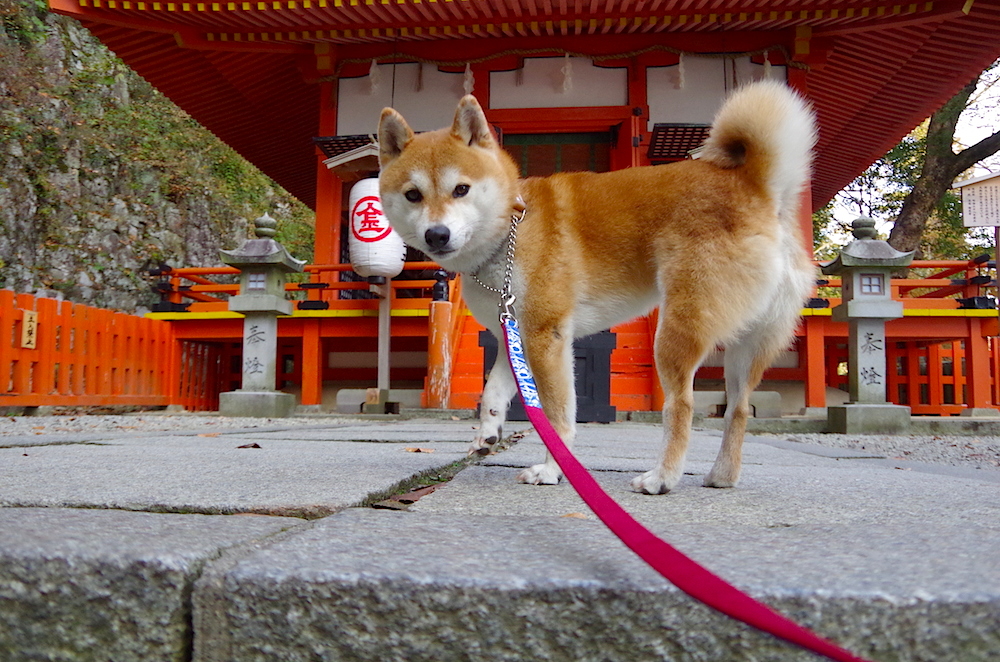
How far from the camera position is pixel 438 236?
85.5 inches

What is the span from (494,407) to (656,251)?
758 mm

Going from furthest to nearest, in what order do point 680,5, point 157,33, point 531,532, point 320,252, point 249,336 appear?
point 320,252 → point 157,33 → point 249,336 → point 680,5 → point 531,532

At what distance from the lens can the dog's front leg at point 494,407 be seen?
229 centimetres

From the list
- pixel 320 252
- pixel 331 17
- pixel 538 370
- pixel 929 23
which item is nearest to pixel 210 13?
pixel 331 17

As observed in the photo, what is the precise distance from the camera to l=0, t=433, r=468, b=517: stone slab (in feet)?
4.04

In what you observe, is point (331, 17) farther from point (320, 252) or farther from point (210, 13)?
point (320, 252)

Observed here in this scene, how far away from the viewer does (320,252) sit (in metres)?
9.64

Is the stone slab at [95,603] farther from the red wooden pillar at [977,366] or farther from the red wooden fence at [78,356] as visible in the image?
the red wooden pillar at [977,366]

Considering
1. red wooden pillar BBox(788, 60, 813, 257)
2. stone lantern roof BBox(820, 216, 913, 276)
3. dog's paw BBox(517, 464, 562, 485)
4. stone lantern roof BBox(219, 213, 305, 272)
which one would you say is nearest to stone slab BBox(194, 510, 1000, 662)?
dog's paw BBox(517, 464, 562, 485)

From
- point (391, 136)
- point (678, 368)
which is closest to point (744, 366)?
point (678, 368)

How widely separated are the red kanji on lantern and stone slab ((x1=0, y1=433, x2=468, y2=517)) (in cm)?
500

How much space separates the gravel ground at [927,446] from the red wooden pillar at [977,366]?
2308 millimetres

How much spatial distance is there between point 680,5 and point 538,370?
628 cm

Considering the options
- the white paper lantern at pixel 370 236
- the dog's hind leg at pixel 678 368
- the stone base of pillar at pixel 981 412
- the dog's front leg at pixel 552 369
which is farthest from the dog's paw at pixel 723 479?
the stone base of pillar at pixel 981 412
